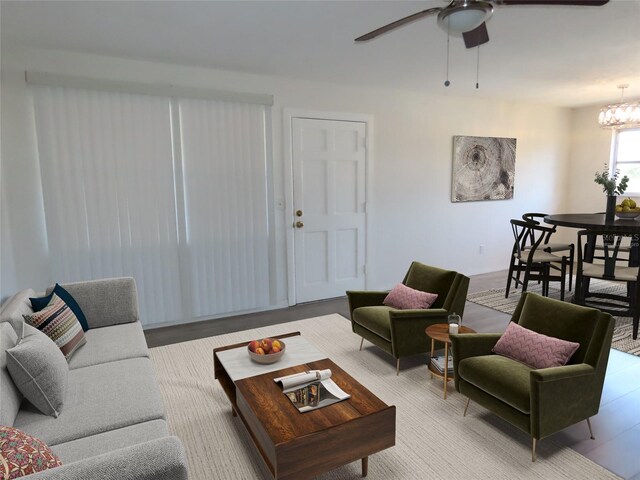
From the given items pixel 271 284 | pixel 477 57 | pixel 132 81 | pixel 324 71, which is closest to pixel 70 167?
pixel 132 81

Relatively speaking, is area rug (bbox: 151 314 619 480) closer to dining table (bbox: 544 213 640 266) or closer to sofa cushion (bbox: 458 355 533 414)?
sofa cushion (bbox: 458 355 533 414)

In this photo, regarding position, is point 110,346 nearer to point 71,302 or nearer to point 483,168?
point 71,302

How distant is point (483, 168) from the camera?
6.06 metres

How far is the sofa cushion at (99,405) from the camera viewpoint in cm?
176

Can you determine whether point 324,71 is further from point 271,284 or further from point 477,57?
point 271,284

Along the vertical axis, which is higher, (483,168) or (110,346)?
(483,168)

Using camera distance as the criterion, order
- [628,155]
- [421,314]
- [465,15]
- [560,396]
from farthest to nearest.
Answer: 1. [628,155]
2. [421,314]
3. [560,396]
4. [465,15]

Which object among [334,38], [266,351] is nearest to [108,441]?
[266,351]

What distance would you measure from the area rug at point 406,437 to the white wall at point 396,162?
165cm

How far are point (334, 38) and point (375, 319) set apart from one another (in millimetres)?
2282

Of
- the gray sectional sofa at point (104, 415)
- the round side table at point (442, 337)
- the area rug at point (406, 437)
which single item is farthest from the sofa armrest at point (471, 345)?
the gray sectional sofa at point (104, 415)

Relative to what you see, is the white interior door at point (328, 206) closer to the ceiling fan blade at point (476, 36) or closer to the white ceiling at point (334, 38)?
the white ceiling at point (334, 38)

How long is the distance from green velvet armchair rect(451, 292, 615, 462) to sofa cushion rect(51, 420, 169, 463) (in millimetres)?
1706

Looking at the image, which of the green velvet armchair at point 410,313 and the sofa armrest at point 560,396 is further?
the green velvet armchair at point 410,313
